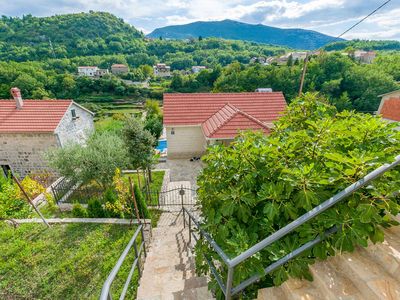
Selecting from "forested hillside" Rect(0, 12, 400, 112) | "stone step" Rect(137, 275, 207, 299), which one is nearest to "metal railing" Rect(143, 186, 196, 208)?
"stone step" Rect(137, 275, 207, 299)

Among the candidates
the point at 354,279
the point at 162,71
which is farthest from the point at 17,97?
the point at 162,71

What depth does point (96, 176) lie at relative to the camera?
8.39 metres

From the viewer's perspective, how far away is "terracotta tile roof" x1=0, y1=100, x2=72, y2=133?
11672 millimetres

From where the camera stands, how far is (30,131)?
37.8 feet

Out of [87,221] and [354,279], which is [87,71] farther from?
[354,279]

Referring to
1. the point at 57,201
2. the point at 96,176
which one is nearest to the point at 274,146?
the point at 96,176

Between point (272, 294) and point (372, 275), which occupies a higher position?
point (372, 275)

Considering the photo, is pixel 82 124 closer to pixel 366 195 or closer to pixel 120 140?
pixel 120 140

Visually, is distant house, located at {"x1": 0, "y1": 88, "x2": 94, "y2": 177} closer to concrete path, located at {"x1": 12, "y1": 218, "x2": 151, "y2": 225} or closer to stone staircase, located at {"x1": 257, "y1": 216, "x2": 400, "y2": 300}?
concrete path, located at {"x1": 12, "y1": 218, "x2": 151, "y2": 225}

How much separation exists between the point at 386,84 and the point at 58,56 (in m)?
111

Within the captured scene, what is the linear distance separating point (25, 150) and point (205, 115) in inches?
427

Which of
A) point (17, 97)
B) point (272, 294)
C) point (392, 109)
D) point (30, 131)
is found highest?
point (17, 97)

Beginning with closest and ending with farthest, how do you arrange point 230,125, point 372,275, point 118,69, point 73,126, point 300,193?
point 300,193, point 372,275, point 230,125, point 73,126, point 118,69

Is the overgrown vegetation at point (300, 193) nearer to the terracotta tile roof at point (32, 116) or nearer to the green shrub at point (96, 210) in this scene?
the green shrub at point (96, 210)
